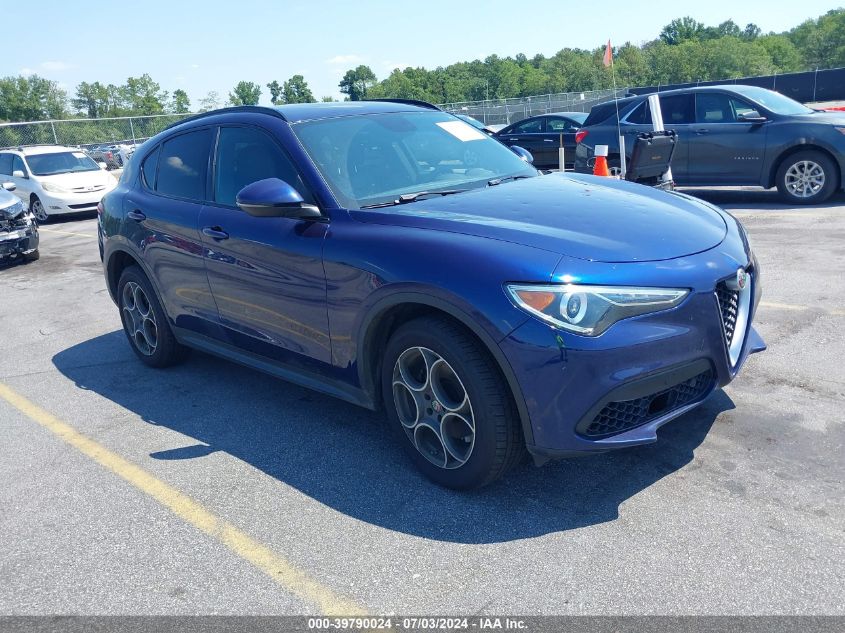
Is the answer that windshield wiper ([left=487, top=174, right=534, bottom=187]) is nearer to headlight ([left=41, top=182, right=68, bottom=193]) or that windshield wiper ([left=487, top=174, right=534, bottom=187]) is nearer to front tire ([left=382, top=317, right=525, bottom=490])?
front tire ([left=382, top=317, right=525, bottom=490])

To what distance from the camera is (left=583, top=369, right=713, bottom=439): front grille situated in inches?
120

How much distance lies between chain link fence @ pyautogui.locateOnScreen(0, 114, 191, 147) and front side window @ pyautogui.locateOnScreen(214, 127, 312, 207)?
2745 cm

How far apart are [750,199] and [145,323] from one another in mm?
8944

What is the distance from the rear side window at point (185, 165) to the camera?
15.7 ft

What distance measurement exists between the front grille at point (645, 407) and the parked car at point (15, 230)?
35.2ft

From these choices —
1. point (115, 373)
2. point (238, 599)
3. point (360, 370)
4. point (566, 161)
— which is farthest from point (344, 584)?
point (566, 161)

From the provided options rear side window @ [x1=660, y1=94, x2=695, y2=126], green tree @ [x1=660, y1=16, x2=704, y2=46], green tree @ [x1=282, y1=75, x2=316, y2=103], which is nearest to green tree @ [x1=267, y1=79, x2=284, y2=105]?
green tree @ [x1=282, y1=75, x2=316, y2=103]

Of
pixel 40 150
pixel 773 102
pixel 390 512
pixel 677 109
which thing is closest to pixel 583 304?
pixel 390 512

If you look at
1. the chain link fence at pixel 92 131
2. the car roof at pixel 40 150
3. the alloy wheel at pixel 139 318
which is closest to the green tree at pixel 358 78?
the chain link fence at pixel 92 131

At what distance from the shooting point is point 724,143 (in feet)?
34.6

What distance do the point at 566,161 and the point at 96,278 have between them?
1029cm

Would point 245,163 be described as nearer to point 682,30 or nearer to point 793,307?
point 793,307

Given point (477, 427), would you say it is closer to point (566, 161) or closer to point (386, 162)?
point (386, 162)

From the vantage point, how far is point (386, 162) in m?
4.17
